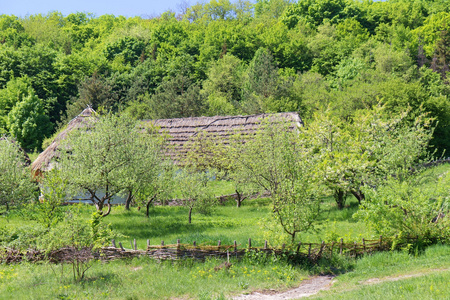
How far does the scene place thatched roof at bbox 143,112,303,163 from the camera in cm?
2600

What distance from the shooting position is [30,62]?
51.4m

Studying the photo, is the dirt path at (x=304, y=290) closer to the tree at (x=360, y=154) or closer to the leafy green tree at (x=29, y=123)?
A: the tree at (x=360, y=154)

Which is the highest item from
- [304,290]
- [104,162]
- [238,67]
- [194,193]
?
[238,67]

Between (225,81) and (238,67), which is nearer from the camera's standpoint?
(225,81)

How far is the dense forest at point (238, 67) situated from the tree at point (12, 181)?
614 inches

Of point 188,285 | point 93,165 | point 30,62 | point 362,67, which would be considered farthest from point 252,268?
point 30,62

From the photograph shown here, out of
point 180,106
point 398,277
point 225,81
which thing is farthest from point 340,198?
point 225,81

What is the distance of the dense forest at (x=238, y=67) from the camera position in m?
39.7

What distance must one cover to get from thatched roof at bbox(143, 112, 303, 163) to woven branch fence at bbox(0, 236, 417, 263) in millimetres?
12089

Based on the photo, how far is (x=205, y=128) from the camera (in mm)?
27766

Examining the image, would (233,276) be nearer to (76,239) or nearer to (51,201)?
(76,239)

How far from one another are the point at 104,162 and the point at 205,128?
1243cm

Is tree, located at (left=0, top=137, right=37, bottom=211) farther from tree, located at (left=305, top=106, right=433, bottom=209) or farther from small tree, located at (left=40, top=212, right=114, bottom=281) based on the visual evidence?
tree, located at (left=305, top=106, right=433, bottom=209)

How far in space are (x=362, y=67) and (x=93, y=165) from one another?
43.0 meters
